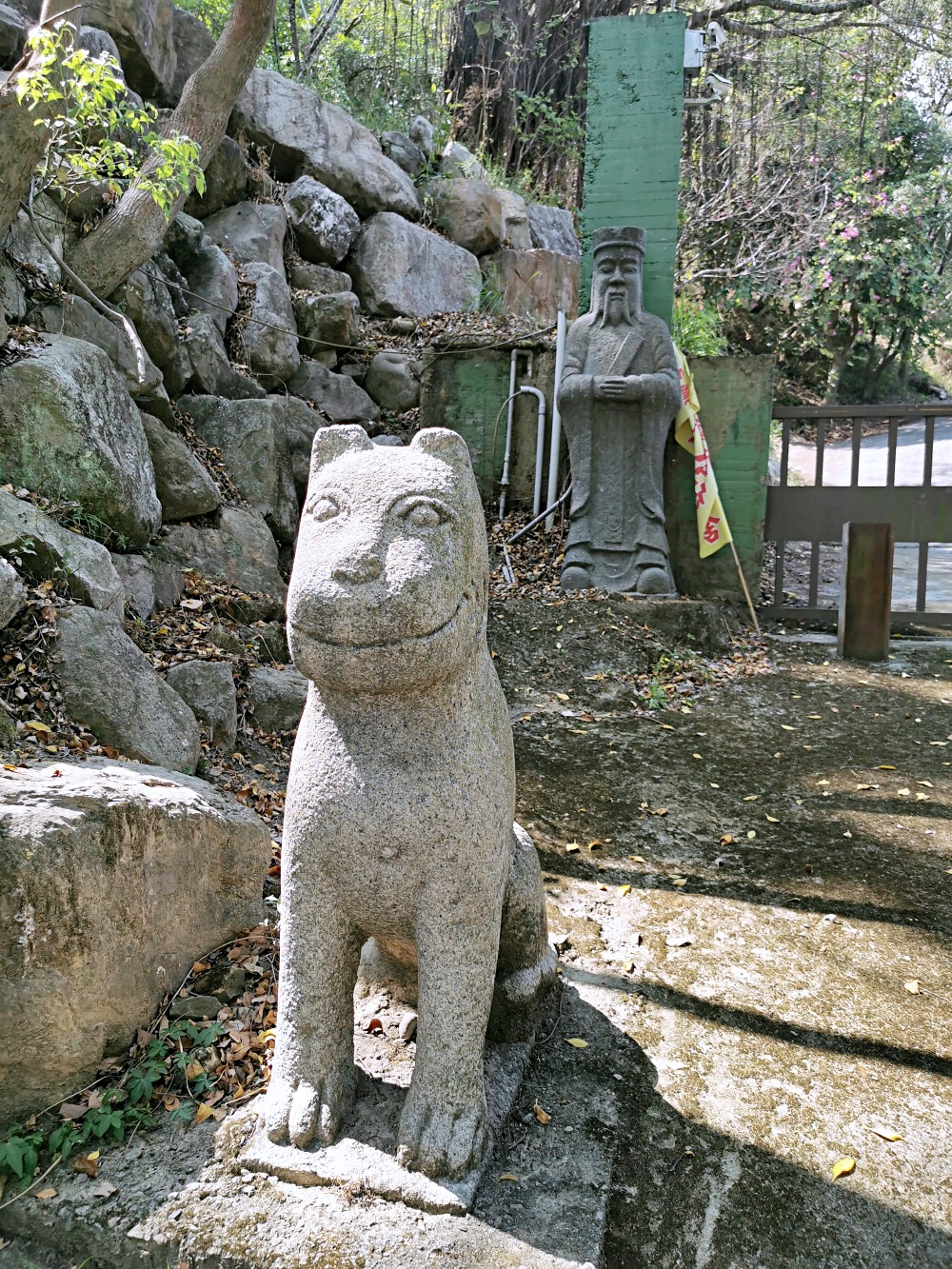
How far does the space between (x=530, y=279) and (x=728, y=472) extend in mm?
4251

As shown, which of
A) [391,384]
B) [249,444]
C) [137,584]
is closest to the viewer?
[137,584]

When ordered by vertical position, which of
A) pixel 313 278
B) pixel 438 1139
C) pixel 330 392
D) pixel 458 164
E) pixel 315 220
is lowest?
pixel 438 1139

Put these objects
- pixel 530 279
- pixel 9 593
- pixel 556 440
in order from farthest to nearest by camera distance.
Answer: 1. pixel 530 279
2. pixel 556 440
3. pixel 9 593

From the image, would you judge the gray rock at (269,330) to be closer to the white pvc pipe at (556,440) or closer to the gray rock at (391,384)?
the gray rock at (391,384)

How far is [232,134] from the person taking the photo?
28.3 ft

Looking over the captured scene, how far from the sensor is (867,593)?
21.0 ft

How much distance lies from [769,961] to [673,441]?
539 centimetres

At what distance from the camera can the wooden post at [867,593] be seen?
6.36 m

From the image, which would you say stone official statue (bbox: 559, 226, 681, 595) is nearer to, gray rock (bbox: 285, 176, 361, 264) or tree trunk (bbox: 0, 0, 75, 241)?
gray rock (bbox: 285, 176, 361, 264)

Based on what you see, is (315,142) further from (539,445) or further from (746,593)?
(746,593)

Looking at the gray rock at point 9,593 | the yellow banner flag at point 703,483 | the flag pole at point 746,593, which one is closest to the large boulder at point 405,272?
the yellow banner flag at point 703,483

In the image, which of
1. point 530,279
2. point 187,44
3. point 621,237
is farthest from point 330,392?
point 530,279

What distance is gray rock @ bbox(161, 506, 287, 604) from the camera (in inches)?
188

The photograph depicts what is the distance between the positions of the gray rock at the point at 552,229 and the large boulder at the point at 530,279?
116 cm
